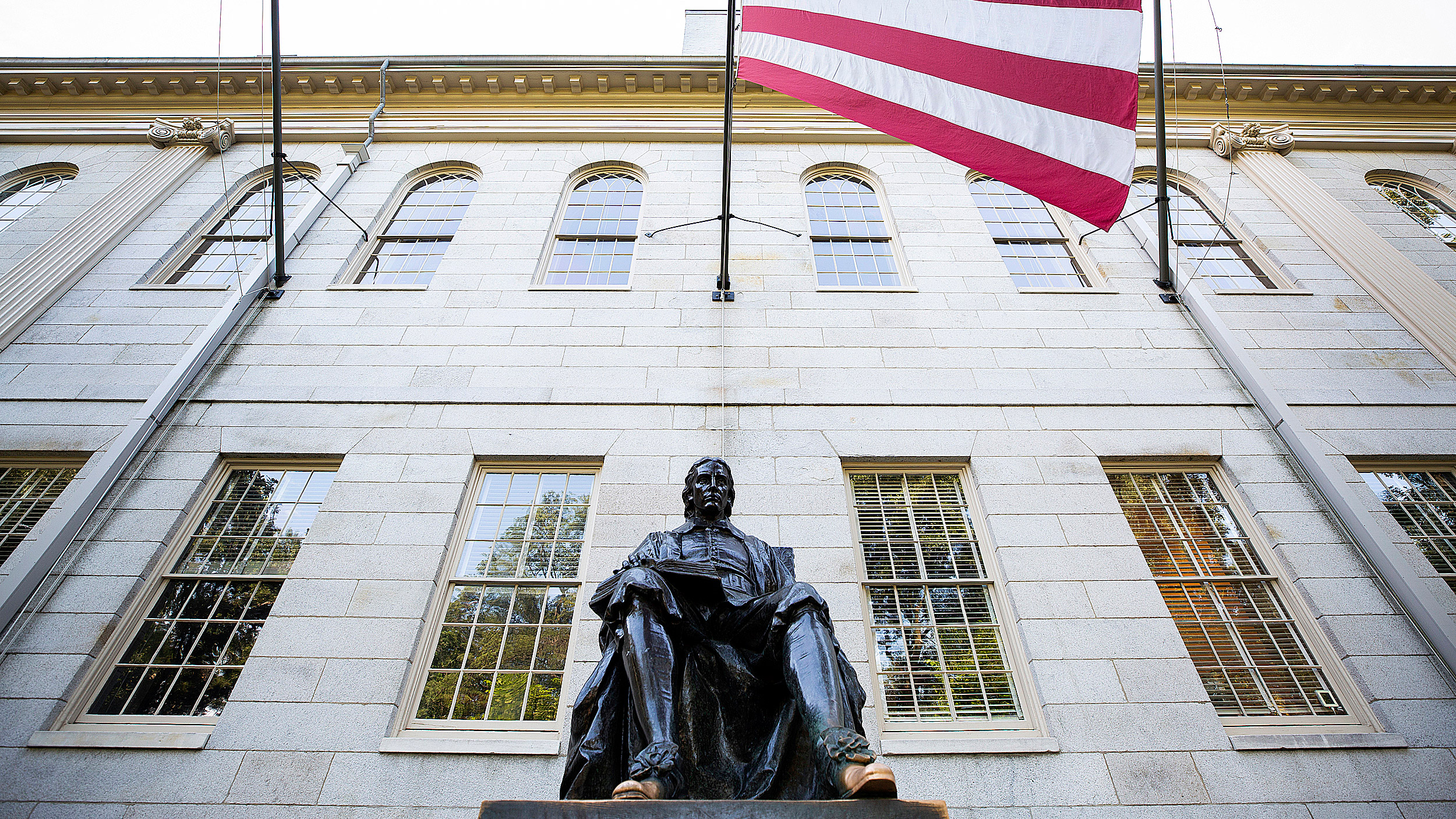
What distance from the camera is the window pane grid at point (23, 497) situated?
21.8 feet

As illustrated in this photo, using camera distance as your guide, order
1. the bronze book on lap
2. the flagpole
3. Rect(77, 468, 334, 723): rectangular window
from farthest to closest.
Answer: the flagpole, Rect(77, 468, 334, 723): rectangular window, the bronze book on lap

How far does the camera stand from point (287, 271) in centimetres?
907

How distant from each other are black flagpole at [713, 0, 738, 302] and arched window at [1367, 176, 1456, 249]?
968 cm

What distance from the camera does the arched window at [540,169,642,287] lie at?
30.9 feet

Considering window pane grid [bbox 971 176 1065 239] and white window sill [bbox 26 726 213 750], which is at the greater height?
window pane grid [bbox 971 176 1065 239]

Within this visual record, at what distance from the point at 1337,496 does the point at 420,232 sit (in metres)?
10.6

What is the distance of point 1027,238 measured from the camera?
10055 millimetres

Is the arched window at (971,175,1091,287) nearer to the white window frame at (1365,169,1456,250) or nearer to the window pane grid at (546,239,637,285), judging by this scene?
the window pane grid at (546,239,637,285)

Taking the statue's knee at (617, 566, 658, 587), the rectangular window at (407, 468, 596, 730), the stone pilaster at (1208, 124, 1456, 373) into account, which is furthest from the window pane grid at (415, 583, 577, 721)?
the stone pilaster at (1208, 124, 1456, 373)

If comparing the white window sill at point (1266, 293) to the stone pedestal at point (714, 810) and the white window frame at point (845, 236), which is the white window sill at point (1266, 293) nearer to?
the white window frame at point (845, 236)

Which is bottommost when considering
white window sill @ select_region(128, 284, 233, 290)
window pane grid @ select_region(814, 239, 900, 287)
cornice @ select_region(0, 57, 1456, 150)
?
white window sill @ select_region(128, 284, 233, 290)

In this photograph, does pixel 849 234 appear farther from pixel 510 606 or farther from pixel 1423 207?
pixel 1423 207

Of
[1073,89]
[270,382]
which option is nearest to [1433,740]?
[1073,89]

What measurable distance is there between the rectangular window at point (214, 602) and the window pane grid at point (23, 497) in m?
1.45
